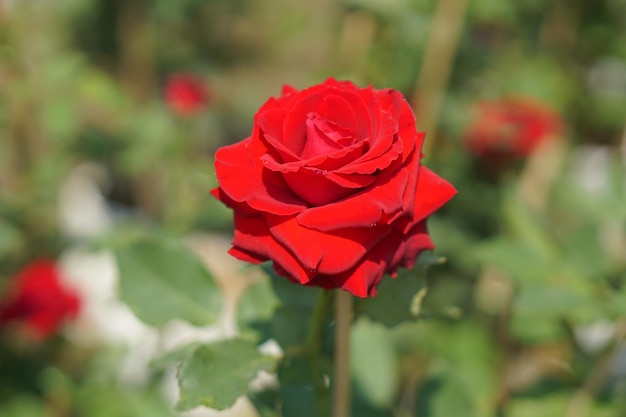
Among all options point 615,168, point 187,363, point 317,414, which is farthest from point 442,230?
point 187,363

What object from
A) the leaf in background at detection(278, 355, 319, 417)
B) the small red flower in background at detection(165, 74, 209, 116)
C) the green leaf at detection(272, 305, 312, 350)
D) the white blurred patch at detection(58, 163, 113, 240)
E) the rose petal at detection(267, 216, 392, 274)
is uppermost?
the rose petal at detection(267, 216, 392, 274)

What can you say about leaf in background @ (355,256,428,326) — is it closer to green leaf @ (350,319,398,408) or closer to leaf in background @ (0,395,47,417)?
green leaf @ (350,319,398,408)

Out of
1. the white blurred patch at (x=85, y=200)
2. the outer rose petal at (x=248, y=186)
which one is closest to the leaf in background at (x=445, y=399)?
the outer rose petal at (x=248, y=186)

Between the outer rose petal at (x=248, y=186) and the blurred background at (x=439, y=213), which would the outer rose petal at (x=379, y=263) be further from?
the blurred background at (x=439, y=213)

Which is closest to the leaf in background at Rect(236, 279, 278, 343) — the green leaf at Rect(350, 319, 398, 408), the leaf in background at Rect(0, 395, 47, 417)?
the green leaf at Rect(350, 319, 398, 408)

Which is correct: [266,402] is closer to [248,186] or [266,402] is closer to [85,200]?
[248,186]

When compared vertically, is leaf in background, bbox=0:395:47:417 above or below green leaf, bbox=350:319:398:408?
below

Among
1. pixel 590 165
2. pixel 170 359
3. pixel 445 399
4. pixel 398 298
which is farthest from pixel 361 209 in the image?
pixel 590 165
